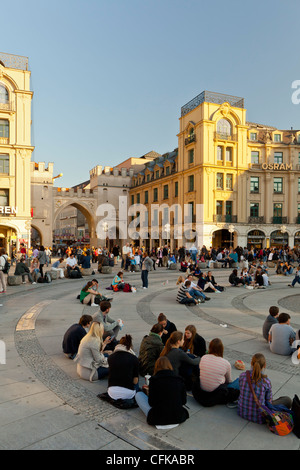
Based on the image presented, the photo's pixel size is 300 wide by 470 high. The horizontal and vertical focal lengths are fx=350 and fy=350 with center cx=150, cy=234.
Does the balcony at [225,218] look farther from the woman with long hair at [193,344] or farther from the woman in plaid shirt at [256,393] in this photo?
the woman in plaid shirt at [256,393]

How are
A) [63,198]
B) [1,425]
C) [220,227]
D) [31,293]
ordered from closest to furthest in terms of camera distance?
[1,425] → [31,293] → [220,227] → [63,198]

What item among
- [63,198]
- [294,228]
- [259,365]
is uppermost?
[63,198]

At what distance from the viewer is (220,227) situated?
38438mm

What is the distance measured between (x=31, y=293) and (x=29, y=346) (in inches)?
309

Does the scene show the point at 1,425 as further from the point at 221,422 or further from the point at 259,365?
the point at 259,365

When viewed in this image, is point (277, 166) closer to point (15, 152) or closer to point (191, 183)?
point (191, 183)

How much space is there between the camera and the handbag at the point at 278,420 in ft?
14.4

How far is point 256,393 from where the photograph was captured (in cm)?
464

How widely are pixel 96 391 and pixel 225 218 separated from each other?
34824 millimetres

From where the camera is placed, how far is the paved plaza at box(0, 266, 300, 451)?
4.22m

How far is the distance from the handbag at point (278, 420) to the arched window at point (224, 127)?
3717 centimetres

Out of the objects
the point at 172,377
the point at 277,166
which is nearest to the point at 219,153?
the point at 277,166
